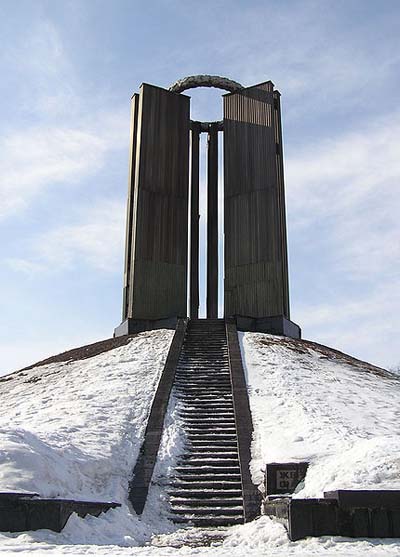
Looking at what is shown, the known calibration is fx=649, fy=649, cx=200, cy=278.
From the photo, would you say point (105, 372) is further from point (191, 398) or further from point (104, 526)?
point (104, 526)

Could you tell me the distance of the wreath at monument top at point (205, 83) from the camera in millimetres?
25438

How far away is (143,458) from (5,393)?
696cm

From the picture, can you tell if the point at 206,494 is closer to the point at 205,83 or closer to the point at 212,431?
the point at 212,431

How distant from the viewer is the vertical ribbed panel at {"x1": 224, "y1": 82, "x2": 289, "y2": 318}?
74.5ft

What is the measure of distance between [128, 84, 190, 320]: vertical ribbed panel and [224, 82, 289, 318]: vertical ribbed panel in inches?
65.1

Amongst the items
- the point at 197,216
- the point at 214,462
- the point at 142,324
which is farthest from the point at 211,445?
the point at 197,216

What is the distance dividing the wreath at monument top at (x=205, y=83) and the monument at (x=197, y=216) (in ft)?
0.13

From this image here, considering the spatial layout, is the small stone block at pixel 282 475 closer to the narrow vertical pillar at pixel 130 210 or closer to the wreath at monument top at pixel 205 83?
the narrow vertical pillar at pixel 130 210

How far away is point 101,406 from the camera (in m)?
12.5

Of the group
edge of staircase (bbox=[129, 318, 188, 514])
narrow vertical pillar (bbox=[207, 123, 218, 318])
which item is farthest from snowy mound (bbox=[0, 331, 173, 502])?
narrow vertical pillar (bbox=[207, 123, 218, 318])

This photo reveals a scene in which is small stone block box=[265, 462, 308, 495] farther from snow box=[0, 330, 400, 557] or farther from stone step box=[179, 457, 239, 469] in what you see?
stone step box=[179, 457, 239, 469]

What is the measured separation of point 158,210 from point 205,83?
5923mm

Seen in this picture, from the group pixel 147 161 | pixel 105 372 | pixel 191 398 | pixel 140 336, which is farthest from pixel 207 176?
pixel 191 398

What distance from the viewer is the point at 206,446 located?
36.8 feet
